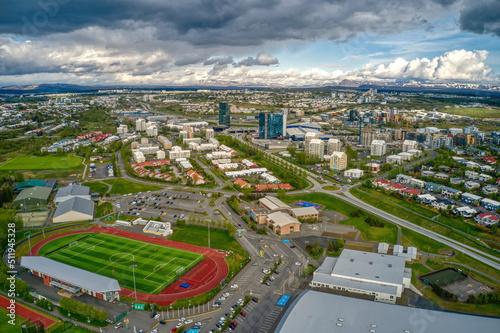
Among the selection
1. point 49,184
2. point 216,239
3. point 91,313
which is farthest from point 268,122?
point 91,313


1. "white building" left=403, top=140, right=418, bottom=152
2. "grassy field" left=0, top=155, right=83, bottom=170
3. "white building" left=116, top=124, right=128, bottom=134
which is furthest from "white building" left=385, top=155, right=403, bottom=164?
"white building" left=116, top=124, right=128, bottom=134

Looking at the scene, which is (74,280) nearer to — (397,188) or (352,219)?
(352,219)

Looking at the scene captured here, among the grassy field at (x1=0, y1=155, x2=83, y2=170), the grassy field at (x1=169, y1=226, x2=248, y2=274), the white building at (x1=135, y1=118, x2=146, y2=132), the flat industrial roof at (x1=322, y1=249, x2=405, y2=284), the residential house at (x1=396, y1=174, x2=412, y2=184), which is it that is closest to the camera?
the flat industrial roof at (x1=322, y1=249, x2=405, y2=284)

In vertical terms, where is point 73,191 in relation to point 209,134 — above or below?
below

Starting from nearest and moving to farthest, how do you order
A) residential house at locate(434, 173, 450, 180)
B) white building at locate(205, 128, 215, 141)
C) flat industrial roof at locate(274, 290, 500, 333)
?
flat industrial roof at locate(274, 290, 500, 333) < residential house at locate(434, 173, 450, 180) < white building at locate(205, 128, 215, 141)

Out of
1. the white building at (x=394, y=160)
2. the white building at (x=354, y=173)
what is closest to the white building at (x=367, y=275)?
the white building at (x=354, y=173)

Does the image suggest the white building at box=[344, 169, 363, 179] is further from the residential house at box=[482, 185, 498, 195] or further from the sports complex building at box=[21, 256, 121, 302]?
the sports complex building at box=[21, 256, 121, 302]

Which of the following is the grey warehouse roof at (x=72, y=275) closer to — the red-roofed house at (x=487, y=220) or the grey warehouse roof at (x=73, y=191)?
the grey warehouse roof at (x=73, y=191)

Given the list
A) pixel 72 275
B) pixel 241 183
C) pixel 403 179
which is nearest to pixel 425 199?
pixel 403 179
